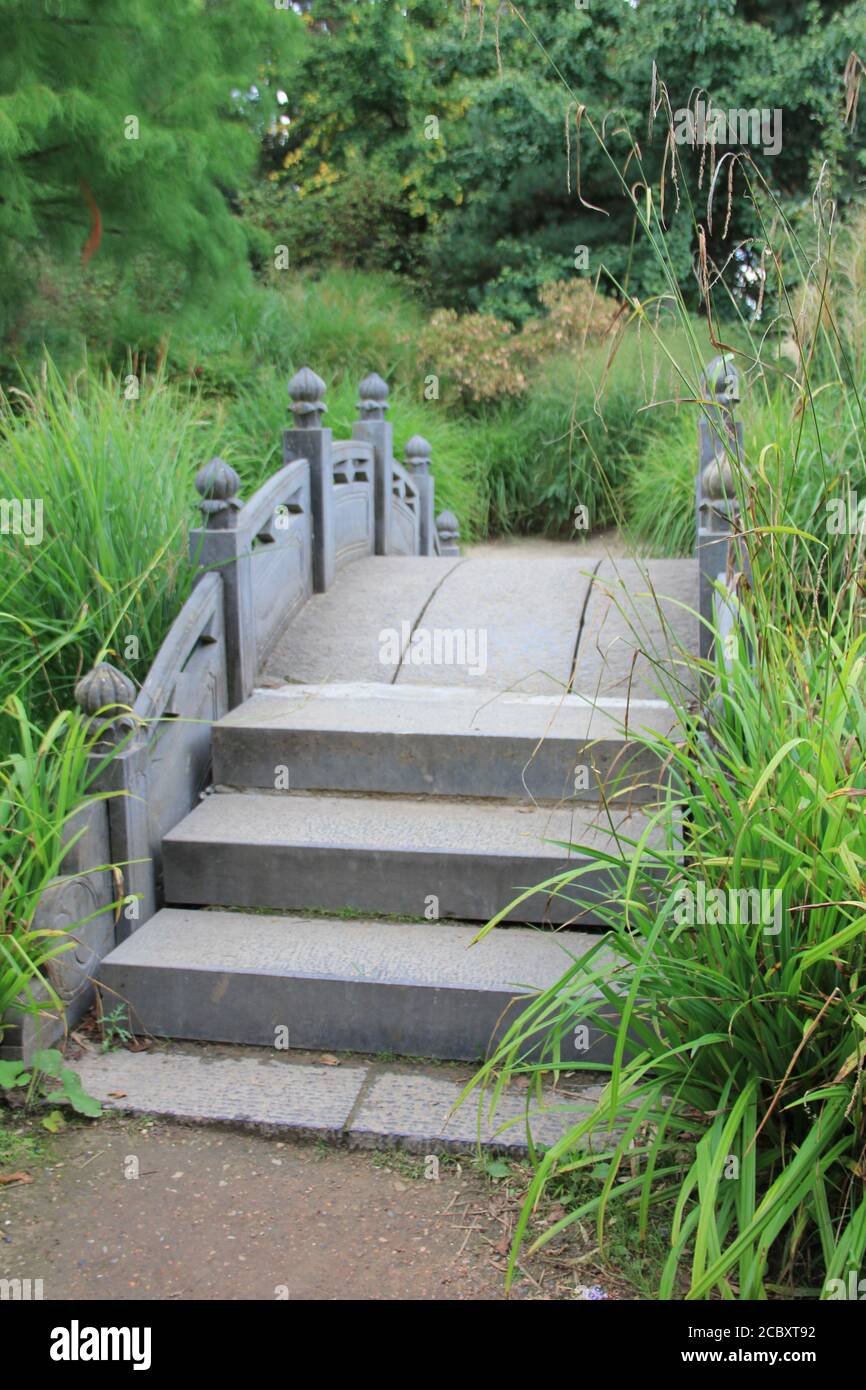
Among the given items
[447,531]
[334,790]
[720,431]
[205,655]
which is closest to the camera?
[720,431]

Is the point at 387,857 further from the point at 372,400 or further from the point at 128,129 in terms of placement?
the point at 128,129

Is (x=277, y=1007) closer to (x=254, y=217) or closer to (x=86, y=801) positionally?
(x=86, y=801)

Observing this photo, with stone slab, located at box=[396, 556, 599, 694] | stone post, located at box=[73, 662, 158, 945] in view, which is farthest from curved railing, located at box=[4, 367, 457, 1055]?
stone slab, located at box=[396, 556, 599, 694]

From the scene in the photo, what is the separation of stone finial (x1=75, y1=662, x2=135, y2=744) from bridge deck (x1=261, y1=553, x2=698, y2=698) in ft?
4.22

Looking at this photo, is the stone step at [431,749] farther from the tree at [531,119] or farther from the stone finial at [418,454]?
the tree at [531,119]

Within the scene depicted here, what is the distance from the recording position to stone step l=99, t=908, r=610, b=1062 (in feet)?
11.6

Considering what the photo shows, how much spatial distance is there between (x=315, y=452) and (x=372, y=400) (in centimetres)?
136

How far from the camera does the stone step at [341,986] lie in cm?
354

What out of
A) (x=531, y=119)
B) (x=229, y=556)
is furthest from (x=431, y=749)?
(x=531, y=119)

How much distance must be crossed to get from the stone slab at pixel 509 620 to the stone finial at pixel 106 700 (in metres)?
1.55

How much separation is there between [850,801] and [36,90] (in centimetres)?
589

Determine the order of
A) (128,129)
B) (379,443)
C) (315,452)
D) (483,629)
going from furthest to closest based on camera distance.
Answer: (379,443) → (128,129) → (315,452) → (483,629)

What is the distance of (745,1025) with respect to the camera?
265 centimetres

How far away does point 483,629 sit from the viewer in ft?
18.6
